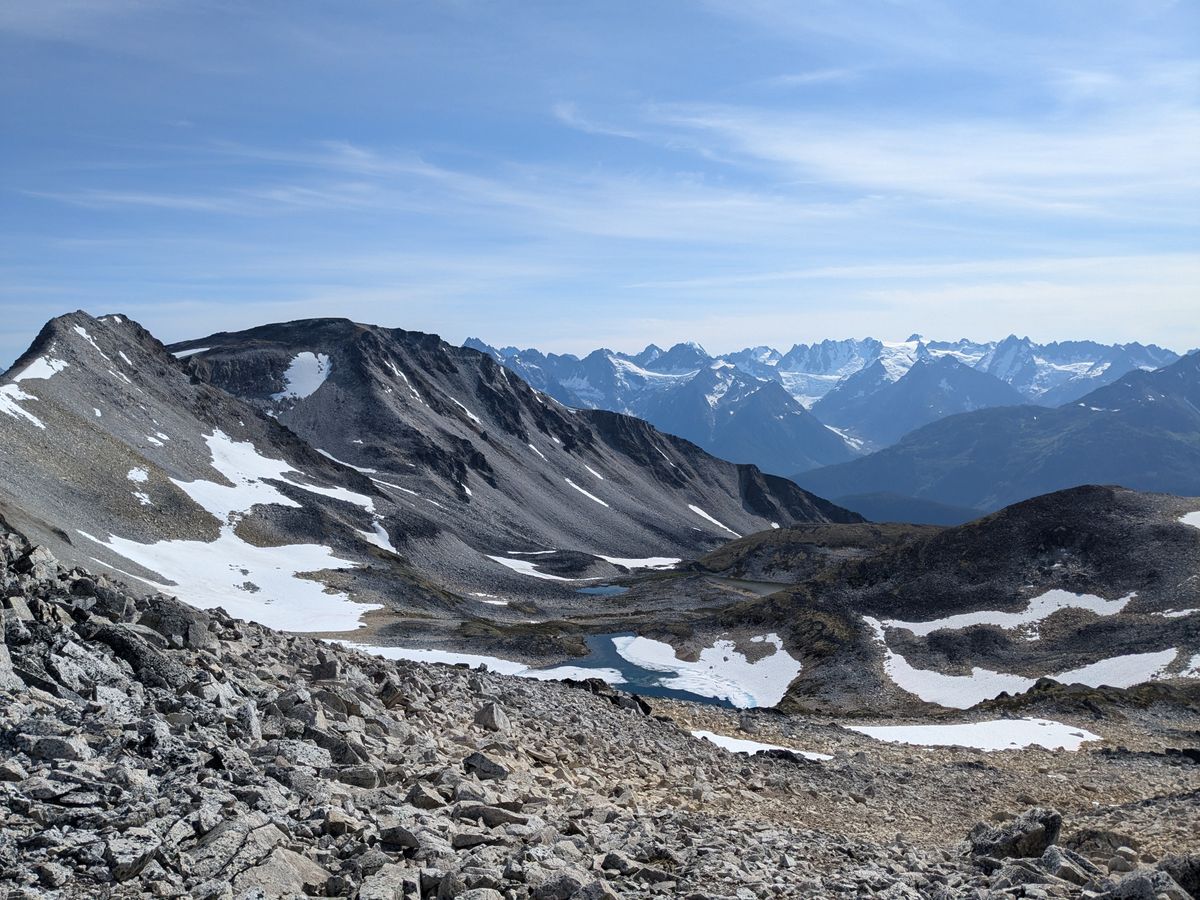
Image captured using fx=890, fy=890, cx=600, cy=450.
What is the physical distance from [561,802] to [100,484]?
97.2 m

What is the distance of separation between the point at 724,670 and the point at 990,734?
1603 inches

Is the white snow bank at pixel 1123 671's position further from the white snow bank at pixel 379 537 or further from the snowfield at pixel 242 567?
the white snow bank at pixel 379 537

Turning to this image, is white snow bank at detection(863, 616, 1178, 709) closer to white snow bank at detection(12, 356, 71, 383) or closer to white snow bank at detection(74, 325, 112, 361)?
white snow bank at detection(12, 356, 71, 383)

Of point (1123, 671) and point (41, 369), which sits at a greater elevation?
point (41, 369)

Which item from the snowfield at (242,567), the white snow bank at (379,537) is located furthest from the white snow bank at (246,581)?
the white snow bank at (379,537)

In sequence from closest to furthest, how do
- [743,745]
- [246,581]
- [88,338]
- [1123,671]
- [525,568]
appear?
[743,745]
[1123,671]
[246,581]
[88,338]
[525,568]

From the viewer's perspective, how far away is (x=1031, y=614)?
84000mm

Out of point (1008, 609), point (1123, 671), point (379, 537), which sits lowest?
point (1123, 671)

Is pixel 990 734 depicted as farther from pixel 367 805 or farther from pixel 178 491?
pixel 178 491

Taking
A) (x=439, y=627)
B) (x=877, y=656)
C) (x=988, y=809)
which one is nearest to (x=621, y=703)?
Result: (x=988, y=809)

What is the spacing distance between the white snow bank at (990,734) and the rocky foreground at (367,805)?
21463mm

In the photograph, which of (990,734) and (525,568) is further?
(525,568)

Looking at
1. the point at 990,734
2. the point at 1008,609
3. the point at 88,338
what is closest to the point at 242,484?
the point at 88,338

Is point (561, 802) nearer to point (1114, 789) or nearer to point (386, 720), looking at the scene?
point (386, 720)
